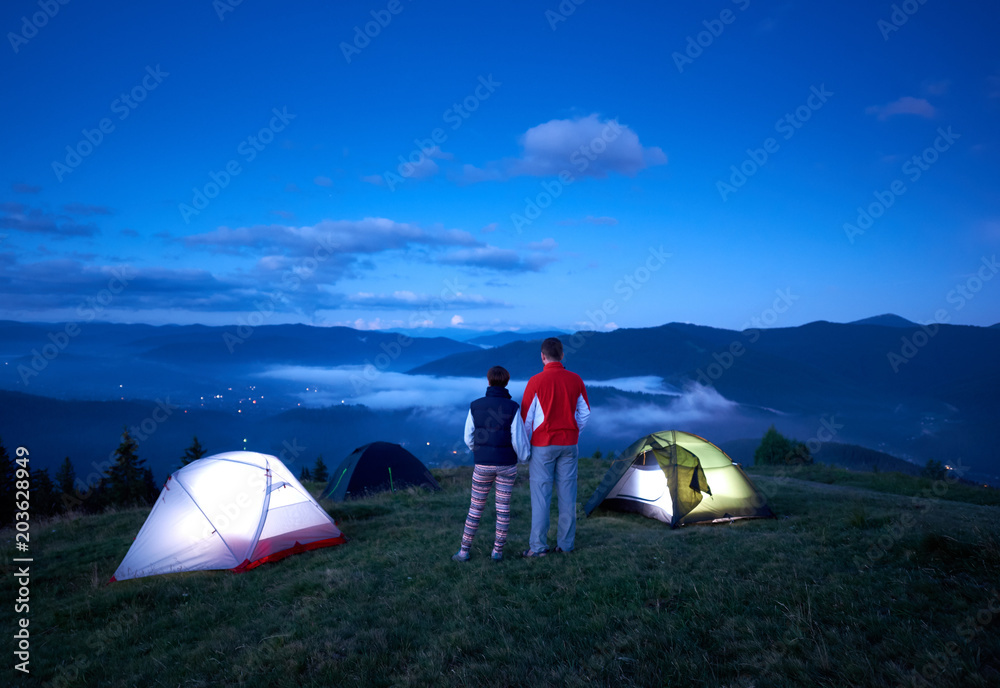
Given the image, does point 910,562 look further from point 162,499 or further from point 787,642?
point 162,499

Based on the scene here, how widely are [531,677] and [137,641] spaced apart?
5037 mm

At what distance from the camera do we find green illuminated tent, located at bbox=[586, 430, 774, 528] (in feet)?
35.0

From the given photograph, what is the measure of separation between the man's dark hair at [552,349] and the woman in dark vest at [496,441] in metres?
0.67

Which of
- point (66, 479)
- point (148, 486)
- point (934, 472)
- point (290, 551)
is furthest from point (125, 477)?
point (934, 472)

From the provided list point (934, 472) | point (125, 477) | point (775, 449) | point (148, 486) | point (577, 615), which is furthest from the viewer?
point (775, 449)

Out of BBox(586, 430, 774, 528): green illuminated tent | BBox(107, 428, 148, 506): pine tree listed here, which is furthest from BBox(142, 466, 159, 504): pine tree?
BBox(586, 430, 774, 528): green illuminated tent

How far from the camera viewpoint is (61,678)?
5133 millimetres

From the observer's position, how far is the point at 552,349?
728 cm

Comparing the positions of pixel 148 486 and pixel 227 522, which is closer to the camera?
pixel 227 522

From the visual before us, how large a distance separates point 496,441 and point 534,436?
1.85 ft

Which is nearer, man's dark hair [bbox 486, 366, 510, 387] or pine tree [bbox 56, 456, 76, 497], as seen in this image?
man's dark hair [bbox 486, 366, 510, 387]

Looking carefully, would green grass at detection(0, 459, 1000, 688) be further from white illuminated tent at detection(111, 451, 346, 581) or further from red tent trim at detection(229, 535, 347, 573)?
white illuminated tent at detection(111, 451, 346, 581)

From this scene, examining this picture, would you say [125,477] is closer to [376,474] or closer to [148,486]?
[148,486]

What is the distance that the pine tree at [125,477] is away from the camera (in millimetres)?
41250
